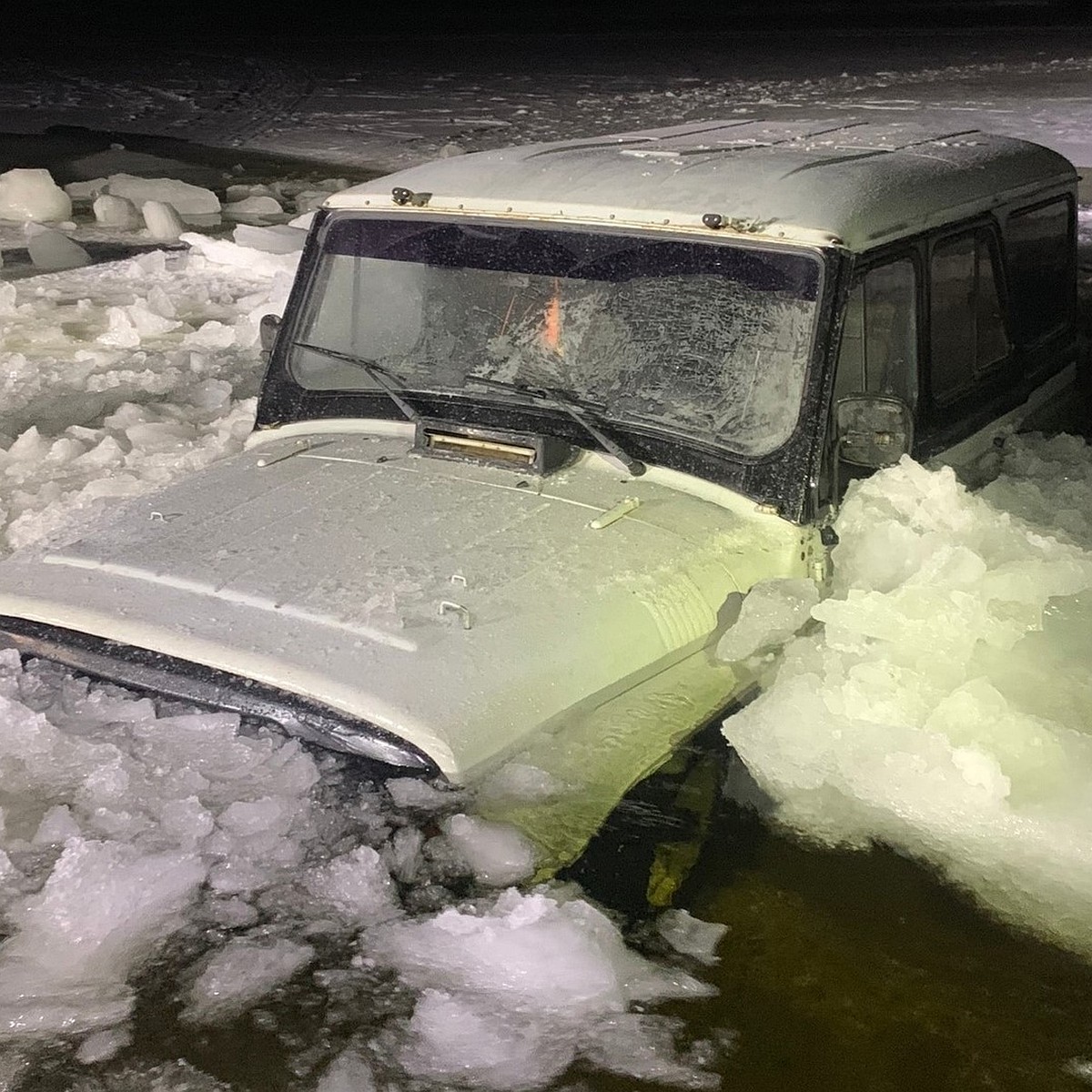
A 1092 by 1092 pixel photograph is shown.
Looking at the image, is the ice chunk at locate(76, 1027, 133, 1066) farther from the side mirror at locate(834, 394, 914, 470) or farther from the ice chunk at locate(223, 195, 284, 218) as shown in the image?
the ice chunk at locate(223, 195, 284, 218)

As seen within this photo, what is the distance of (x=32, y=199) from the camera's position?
12633mm

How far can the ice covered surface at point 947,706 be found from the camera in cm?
319

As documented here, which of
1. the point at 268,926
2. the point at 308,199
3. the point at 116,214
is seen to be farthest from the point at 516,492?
the point at 308,199

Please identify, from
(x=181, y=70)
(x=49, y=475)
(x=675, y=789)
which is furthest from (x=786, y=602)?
(x=181, y=70)

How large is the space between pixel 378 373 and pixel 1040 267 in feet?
8.34

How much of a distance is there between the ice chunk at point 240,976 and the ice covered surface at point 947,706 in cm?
119

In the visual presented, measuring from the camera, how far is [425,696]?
9.41ft

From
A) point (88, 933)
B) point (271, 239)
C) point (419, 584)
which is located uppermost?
point (419, 584)

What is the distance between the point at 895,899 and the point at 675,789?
0.55 metres

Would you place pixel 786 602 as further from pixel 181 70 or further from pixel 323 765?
pixel 181 70

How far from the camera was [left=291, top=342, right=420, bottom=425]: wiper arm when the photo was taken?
3.85 metres

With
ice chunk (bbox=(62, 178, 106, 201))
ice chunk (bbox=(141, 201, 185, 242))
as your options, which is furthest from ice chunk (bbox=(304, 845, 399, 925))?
ice chunk (bbox=(62, 178, 106, 201))

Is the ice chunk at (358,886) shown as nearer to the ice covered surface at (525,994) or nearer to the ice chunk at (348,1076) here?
the ice covered surface at (525,994)

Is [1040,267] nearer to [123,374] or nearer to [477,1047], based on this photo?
[477,1047]
